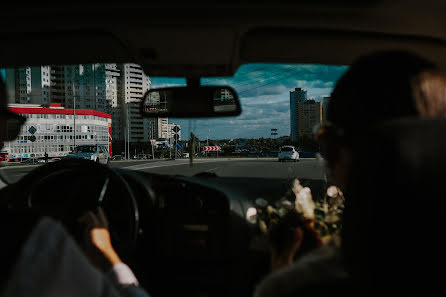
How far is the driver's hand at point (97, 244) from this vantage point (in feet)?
4.75

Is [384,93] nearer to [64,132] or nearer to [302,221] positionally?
[302,221]

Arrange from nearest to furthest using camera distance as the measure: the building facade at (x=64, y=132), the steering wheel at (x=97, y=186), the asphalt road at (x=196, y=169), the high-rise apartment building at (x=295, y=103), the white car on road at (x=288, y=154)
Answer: the steering wheel at (x=97, y=186), the asphalt road at (x=196, y=169), the high-rise apartment building at (x=295, y=103), the building facade at (x=64, y=132), the white car on road at (x=288, y=154)

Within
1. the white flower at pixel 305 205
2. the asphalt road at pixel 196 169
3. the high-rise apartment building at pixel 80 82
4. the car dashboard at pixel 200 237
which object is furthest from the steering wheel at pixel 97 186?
the white flower at pixel 305 205

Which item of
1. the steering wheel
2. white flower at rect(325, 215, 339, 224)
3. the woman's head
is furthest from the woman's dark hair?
the steering wheel

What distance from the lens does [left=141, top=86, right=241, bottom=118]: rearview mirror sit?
2.48 m

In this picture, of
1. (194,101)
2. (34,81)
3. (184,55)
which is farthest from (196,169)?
(184,55)

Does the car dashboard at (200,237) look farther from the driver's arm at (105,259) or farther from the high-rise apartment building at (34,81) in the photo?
A: the driver's arm at (105,259)

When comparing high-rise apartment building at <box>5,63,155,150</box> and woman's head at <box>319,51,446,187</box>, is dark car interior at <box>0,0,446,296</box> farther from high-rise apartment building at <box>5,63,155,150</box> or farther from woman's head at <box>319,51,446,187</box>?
woman's head at <box>319,51,446,187</box>

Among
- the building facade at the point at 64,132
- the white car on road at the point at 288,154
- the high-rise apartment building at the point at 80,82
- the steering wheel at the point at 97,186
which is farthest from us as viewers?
the white car on road at the point at 288,154

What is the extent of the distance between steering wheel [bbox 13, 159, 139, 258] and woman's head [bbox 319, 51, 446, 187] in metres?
1.90

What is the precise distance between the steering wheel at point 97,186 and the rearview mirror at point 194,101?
613mm

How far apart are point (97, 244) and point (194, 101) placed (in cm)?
127

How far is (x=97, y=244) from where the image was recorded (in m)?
1.51

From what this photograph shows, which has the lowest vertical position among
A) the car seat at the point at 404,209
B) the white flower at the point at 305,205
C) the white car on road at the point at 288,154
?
the white car on road at the point at 288,154
